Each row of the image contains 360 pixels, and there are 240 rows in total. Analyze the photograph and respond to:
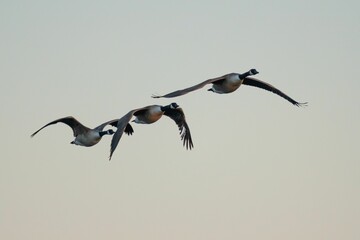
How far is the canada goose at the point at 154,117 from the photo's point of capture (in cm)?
4738

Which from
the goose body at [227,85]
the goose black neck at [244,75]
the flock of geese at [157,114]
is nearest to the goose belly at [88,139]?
the flock of geese at [157,114]

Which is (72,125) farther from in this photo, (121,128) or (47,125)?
(121,128)

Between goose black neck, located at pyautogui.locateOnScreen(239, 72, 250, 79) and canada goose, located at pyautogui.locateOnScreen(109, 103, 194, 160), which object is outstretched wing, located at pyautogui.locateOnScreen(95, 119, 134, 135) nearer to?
canada goose, located at pyautogui.locateOnScreen(109, 103, 194, 160)

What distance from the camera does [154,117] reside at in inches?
2092

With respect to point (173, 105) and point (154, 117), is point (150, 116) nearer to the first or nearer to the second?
point (154, 117)

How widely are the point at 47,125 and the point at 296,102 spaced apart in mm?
11566

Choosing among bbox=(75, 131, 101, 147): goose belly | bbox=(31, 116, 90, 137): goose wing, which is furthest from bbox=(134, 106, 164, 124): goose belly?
bbox=(31, 116, 90, 137): goose wing

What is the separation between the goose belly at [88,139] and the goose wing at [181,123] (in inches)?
171

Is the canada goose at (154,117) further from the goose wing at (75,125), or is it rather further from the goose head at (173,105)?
the goose wing at (75,125)

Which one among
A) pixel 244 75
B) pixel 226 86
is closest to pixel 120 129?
pixel 226 86

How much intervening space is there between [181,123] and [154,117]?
638 centimetres

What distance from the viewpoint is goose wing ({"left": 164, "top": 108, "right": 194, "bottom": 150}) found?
192 ft

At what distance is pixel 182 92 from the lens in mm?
46344

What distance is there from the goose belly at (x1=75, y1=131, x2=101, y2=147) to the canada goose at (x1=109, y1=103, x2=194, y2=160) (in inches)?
64.3
